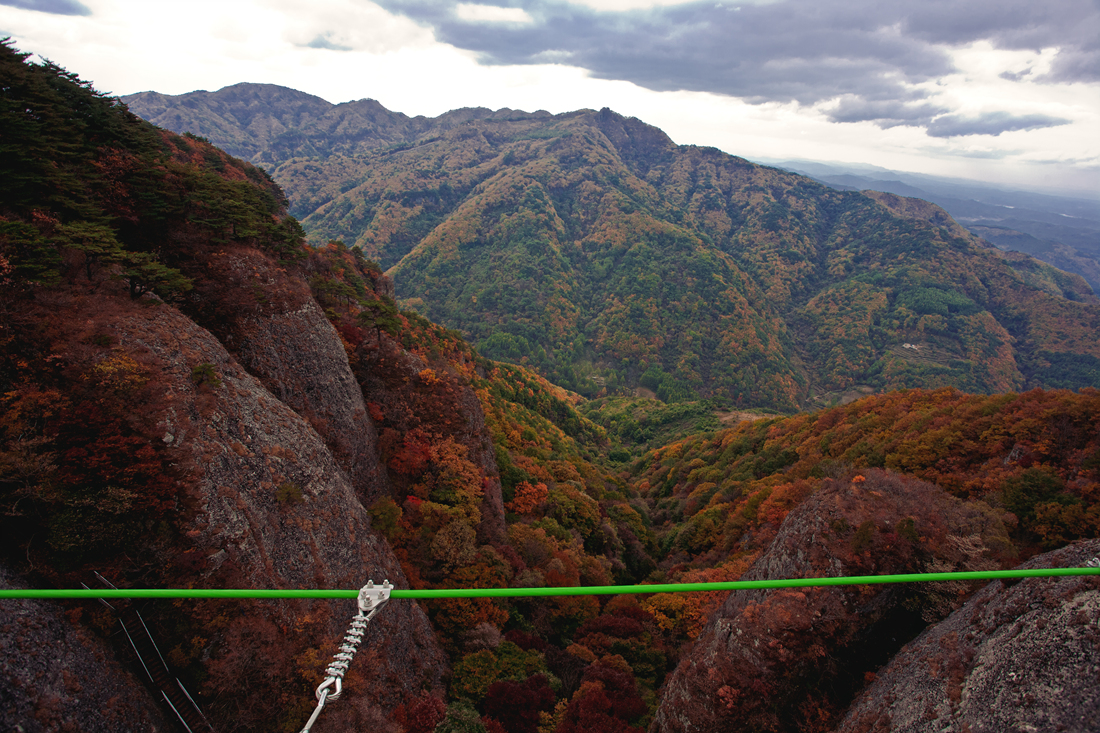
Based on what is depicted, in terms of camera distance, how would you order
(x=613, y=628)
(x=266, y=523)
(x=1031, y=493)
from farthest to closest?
(x=613, y=628) < (x=1031, y=493) < (x=266, y=523)

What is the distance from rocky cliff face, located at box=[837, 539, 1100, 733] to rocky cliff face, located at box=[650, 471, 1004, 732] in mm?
1321

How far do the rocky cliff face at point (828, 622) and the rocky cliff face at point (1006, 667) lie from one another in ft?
4.33

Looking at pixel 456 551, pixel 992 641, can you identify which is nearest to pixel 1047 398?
pixel 992 641

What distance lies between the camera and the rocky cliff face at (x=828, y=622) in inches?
699

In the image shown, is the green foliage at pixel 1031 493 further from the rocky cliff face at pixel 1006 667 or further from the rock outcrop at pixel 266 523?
the rock outcrop at pixel 266 523

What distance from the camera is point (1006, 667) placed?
1200 centimetres

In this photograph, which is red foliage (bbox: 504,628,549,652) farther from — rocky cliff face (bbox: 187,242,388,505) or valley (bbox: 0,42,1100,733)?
rocky cliff face (bbox: 187,242,388,505)

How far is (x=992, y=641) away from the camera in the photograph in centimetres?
1320

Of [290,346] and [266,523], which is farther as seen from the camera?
[290,346]

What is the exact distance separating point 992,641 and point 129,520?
2636cm

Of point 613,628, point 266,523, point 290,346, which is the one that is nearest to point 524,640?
point 613,628

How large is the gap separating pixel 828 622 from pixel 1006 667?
6.70m

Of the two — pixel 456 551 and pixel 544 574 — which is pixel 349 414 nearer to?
pixel 456 551

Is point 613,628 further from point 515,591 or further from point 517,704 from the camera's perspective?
point 515,591
